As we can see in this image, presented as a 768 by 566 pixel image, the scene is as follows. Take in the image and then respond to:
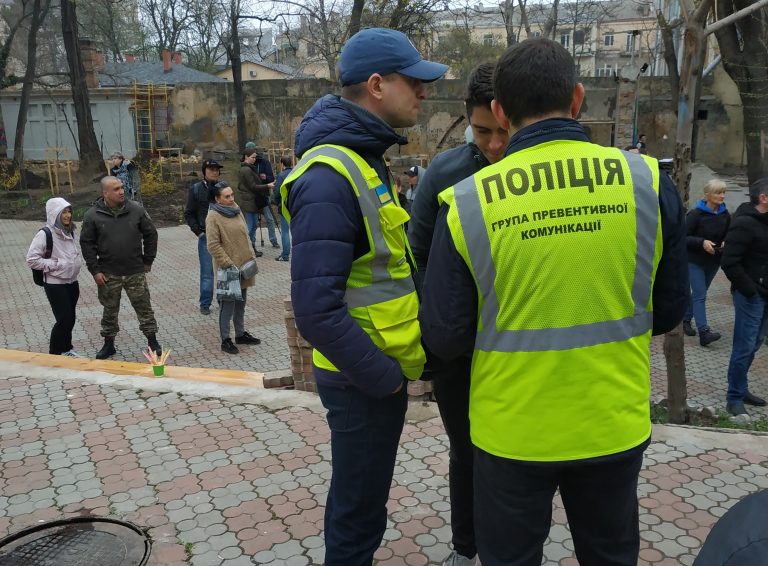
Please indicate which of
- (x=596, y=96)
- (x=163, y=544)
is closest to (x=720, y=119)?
(x=596, y=96)

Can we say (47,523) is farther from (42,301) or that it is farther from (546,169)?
(42,301)

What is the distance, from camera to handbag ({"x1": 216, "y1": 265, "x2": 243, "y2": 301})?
7359mm

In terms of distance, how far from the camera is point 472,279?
185 cm

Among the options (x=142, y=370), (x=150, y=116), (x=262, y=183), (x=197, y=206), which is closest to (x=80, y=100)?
(x=150, y=116)

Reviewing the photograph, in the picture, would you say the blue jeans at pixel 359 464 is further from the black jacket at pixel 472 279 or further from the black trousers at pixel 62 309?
the black trousers at pixel 62 309

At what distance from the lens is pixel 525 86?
182cm

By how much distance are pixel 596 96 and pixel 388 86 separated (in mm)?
25384

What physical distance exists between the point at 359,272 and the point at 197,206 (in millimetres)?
7653

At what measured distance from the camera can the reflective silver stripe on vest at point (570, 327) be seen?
5.87 ft

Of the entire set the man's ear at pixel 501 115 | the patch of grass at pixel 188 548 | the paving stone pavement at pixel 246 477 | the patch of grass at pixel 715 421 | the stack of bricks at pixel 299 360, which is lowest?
the patch of grass at pixel 715 421

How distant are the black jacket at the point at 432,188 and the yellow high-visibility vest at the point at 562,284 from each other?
0.72m

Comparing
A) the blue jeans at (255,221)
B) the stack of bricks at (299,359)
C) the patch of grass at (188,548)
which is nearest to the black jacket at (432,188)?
the patch of grass at (188,548)

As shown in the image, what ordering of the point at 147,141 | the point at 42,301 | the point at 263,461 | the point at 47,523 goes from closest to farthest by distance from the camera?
the point at 47,523, the point at 263,461, the point at 42,301, the point at 147,141

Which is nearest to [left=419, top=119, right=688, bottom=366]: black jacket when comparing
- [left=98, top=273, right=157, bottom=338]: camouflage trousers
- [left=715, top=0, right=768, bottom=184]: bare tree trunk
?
[left=98, top=273, right=157, bottom=338]: camouflage trousers
